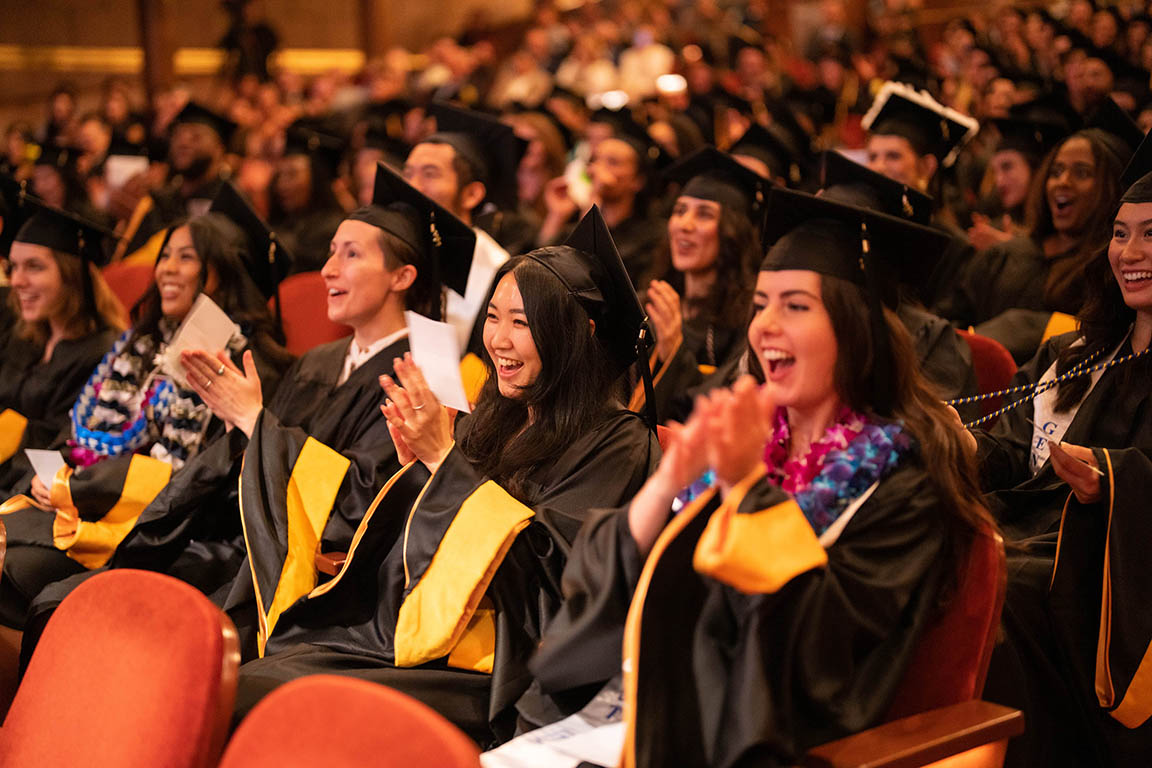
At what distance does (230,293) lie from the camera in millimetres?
4195

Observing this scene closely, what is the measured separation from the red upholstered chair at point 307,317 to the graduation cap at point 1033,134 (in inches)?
124

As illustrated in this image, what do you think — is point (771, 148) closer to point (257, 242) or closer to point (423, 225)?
point (423, 225)

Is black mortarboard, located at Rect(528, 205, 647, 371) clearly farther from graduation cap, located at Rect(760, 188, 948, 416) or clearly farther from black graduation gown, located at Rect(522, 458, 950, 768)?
black graduation gown, located at Rect(522, 458, 950, 768)

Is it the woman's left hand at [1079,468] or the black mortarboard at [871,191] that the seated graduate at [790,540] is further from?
the black mortarboard at [871,191]

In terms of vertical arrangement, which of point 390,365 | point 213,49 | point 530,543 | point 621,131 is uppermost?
point 213,49

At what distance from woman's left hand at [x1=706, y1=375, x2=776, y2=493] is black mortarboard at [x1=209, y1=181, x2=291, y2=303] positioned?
276 cm

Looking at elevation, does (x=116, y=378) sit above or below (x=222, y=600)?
above

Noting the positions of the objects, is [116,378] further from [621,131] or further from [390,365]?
[621,131]

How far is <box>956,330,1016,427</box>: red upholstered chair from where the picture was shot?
12.1 ft

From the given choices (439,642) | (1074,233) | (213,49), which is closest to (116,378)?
(439,642)

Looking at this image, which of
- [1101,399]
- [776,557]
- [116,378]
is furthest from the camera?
[116,378]

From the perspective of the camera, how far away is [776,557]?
73.9 inches

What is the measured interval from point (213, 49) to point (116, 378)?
11769 mm

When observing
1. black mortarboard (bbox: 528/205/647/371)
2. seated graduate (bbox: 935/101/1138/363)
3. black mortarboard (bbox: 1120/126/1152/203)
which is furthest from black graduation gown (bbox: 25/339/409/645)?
seated graduate (bbox: 935/101/1138/363)
